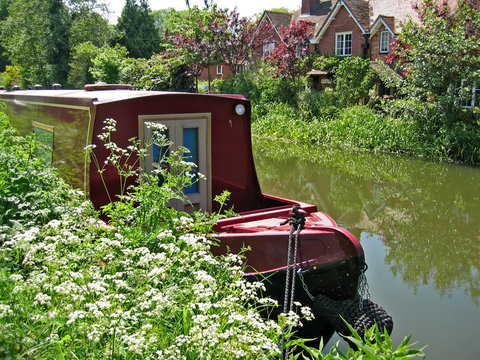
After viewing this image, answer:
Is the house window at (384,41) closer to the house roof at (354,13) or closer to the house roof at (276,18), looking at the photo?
the house roof at (354,13)

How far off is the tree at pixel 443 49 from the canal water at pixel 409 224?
2.50 m

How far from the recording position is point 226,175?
6.52 meters

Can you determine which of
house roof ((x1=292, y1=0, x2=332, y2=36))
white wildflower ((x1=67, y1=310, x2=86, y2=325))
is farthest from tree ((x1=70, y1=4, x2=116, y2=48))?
white wildflower ((x1=67, y1=310, x2=86, y2=325))

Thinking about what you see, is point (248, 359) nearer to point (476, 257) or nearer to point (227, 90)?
point (476, 257)

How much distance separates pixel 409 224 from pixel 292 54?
1375 centimetres

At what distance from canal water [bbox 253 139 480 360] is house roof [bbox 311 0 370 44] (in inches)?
429

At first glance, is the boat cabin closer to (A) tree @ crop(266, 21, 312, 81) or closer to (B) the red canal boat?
(B) the red canal boat

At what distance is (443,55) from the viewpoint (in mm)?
15125

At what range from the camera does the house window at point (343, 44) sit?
25750mm

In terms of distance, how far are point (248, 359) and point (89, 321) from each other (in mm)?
1034

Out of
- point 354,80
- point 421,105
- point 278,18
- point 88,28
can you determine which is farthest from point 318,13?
point 88,28

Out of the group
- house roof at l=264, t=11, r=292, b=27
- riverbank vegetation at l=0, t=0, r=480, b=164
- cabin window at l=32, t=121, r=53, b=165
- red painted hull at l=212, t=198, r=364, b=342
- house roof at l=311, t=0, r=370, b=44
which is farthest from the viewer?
house roof at l=264, t=11, r=292, b=27

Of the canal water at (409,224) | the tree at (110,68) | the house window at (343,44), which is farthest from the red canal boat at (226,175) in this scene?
the house window at (343,44)

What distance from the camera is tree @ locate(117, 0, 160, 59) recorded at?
1396 inches
